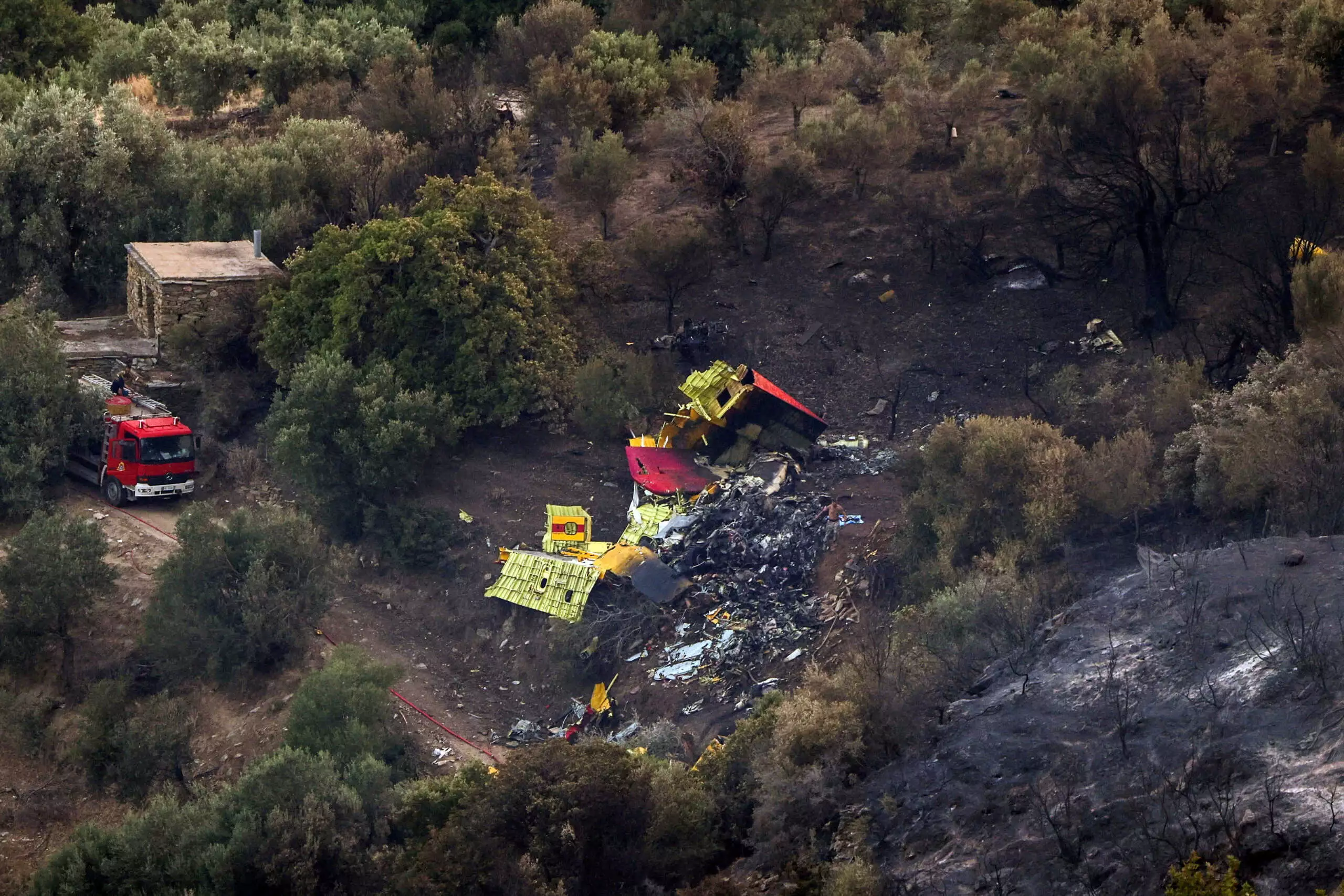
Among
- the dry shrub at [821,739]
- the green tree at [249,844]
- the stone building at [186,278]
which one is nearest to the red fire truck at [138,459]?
the stone building at [186,278]

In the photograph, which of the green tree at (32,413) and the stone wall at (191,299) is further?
the stone wall at (191,299)

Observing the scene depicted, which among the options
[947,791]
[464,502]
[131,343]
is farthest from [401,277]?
[947,791]

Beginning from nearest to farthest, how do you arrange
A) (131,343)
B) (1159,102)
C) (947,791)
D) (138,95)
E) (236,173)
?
(947,791) < (1159,102) < (131,343) < (236,173) < (138,95)

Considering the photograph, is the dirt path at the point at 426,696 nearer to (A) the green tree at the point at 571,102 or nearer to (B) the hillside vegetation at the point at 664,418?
(B) the hillside vegetation at the point at 664,418

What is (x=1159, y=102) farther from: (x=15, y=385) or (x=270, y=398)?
(x=15, y=385)

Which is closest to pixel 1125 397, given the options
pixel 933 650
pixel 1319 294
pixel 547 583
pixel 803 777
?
pixel 1319 294

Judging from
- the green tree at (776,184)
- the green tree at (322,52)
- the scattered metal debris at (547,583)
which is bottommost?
the scattered metal debris at (547,583)

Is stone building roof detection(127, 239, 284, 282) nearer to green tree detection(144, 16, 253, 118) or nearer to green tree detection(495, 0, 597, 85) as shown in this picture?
green tree detection(144, 16, 253, 118)
